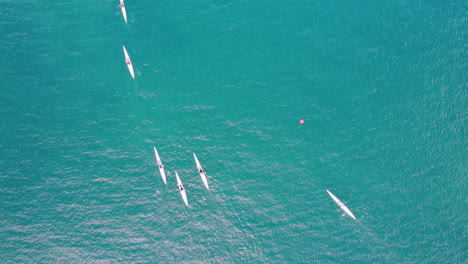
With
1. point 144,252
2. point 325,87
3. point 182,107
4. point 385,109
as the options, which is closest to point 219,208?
point 144,252

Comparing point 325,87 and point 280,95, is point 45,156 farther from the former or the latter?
point 325,87

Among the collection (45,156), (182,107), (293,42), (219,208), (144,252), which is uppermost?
(293,42)

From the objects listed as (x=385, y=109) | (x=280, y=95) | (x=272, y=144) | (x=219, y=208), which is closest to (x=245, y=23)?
(x=280, y=95)

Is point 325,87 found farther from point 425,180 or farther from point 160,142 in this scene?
point 160,142

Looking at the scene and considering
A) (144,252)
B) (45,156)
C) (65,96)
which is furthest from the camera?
(65,96)

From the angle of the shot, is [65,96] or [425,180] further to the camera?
[65,96]

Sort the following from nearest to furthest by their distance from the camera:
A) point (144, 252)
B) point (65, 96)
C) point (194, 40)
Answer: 1. point (144, 252)
2. point (65, 96)
3. point (194, 40)

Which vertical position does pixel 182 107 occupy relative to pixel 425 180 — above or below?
above
